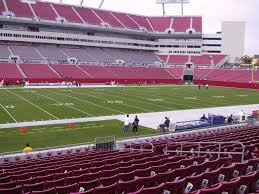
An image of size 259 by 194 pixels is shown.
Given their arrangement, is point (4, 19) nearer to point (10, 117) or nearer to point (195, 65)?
point (195, 65)

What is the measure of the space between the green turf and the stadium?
2.6 inches

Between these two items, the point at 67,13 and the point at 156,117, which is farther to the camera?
the point at 67,13

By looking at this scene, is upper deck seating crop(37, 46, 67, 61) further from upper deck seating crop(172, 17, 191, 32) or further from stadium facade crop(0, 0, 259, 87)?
upper deck seating crop(172, 17, 191, 32)

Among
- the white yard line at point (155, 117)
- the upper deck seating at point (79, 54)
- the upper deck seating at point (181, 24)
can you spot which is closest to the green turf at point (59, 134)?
the white yard line at point (155, 117)

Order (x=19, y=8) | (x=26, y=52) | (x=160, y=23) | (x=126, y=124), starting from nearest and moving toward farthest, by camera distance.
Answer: (x=126, y=124) → (x=26, y=52) → (x=19, y=8) → (x=160, y=23)

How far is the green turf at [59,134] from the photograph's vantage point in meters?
19.1

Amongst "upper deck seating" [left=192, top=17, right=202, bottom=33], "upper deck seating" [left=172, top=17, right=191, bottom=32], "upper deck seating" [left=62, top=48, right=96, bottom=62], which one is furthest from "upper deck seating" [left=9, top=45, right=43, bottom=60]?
"upper deck seating" [left=192, top=17, right=202, bottom=33]

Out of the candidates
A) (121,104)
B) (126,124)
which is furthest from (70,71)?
(126,124)

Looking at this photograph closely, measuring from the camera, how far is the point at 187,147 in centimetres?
1173

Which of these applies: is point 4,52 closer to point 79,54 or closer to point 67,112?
point 79,54

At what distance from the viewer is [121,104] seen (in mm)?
35906

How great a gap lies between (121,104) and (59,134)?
1470 centimetres

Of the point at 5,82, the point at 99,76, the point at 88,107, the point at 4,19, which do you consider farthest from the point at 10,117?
the point at 4,19

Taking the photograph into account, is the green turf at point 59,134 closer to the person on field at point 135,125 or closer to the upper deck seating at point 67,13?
the person on field at point 135,125
